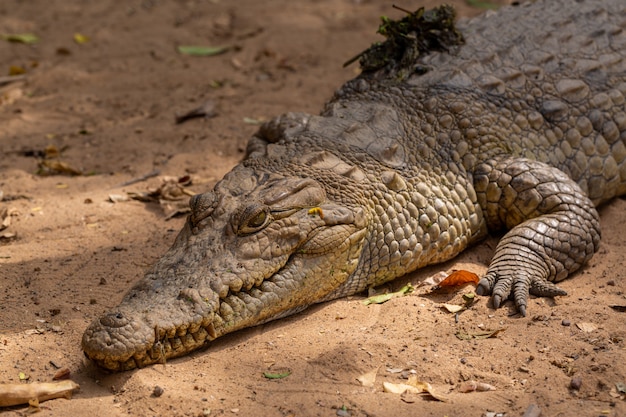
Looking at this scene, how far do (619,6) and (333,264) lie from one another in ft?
11.6

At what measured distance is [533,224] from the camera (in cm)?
505

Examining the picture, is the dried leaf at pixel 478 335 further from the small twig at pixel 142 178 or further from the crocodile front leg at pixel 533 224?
the small twig at pixel 142 178

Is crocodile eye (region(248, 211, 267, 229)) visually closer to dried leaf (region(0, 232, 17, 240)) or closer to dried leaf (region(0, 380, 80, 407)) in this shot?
dried leaf (region(0, 380, 80, 407))

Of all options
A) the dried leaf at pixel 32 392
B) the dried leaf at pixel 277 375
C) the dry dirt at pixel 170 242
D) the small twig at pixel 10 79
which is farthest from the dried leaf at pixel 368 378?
the small twig at pixel 10 79

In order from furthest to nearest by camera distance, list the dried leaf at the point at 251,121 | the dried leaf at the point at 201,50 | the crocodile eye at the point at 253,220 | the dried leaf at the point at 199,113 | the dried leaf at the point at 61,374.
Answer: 1. the dried leaf at the point at 201,50
2. the dried leaf at the point at 199,113
3. the dried leaf at the point at 251,121
4. the crocodile eye at the point at 253,220
5. the dried leaf at the point at 61,374

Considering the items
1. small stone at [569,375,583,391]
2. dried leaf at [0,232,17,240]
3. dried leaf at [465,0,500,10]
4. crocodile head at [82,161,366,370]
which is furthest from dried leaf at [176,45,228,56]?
small stone at [569,375,583,391]

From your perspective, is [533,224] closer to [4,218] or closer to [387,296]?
[387,296]

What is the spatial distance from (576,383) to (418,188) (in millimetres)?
1770

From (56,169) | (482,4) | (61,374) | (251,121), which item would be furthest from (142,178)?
→ (482,4)

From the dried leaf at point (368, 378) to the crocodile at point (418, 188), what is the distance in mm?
734

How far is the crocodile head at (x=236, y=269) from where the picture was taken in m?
3.83

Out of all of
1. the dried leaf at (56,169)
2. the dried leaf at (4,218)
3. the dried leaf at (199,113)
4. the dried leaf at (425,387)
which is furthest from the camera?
the dried leaf at (199,113)

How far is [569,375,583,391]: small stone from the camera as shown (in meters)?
3.62

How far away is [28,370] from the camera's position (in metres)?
3.91
